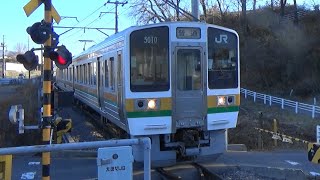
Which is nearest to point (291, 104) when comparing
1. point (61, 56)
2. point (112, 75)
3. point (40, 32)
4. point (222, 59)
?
point (112, 75)

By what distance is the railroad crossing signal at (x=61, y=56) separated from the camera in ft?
23.1

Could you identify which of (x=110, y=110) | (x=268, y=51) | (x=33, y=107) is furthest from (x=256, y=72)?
(x=110, y=110)

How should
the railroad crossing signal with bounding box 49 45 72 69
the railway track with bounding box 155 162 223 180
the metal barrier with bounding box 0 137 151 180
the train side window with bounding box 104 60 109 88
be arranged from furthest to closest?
the train side window with bounding box 104 60 109 88
the railway track with bounding box 155 162 223 180
the railroad crossing signal with bounding box 49 45 72 69
the metal barrier with bounding box 0 137 151 180

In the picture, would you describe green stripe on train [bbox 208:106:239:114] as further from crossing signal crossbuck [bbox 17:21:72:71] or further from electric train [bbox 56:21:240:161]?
crossing signal crossbuck [bbox 17:21:72:71]

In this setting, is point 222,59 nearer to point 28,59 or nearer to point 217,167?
point 217,167

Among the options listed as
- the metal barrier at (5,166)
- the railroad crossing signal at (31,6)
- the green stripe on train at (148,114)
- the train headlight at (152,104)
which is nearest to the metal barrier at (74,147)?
the metal barrier at (5,166)

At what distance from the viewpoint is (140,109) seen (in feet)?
28.8

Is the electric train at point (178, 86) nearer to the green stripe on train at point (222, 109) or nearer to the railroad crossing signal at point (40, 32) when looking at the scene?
the green stripe on train at point (222, 109)

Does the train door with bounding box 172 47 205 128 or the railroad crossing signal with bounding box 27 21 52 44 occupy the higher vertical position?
the railroad crossing signal with bounding box 27 21 52 44

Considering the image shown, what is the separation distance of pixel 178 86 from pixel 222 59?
1.22 m

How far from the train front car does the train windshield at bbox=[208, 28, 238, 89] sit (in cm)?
2

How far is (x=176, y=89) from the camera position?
9.04 m

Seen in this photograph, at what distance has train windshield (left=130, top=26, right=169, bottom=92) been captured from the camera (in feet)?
29.2

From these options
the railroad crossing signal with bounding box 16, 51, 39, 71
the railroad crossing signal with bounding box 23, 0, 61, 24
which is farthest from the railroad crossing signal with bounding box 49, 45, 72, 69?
the railroad crossing signal with bounding box 23, 0, 61, 24
